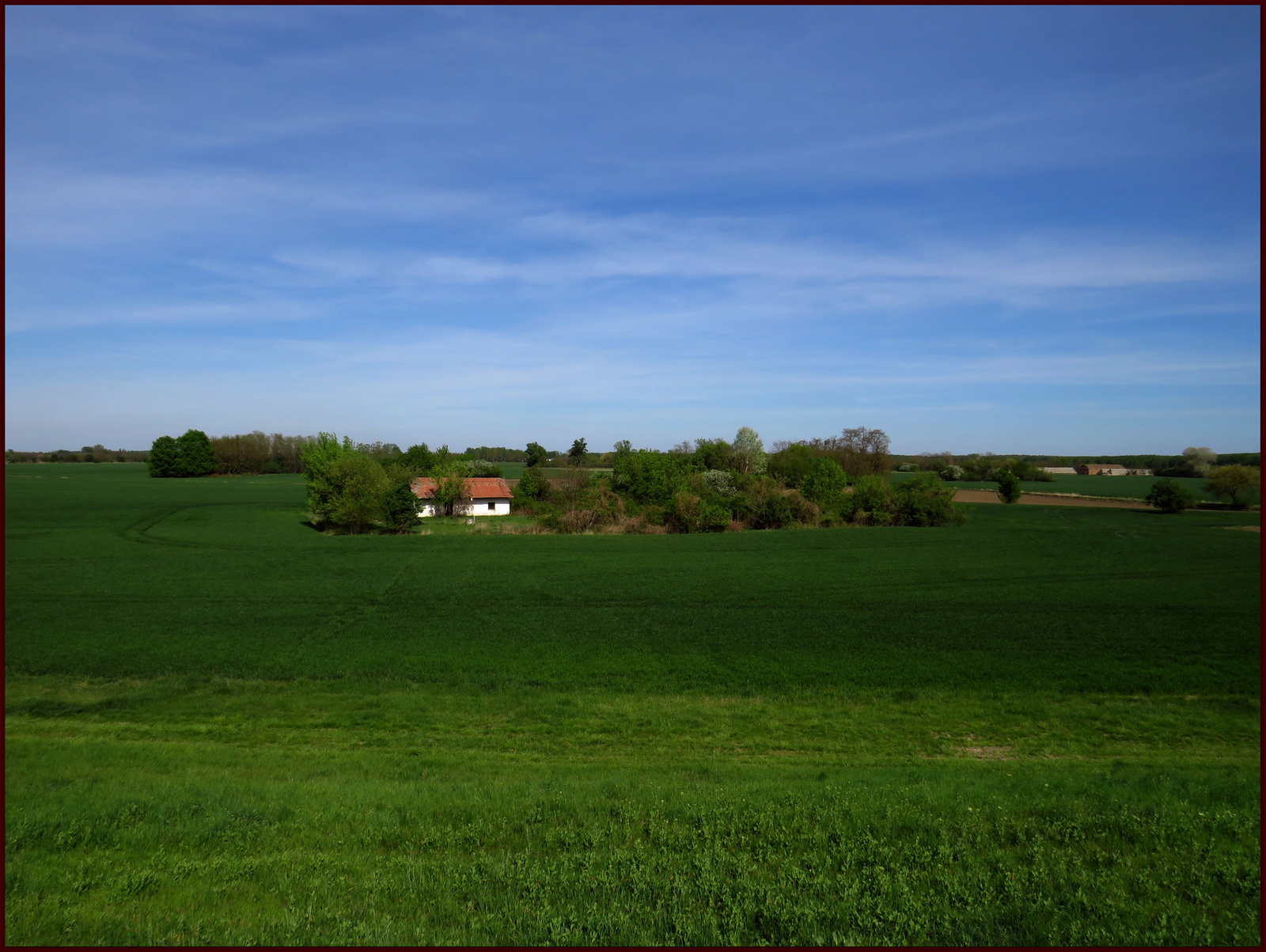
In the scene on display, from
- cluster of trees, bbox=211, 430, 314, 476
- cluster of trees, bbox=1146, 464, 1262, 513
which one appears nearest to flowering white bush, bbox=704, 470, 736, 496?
cluster of trees, bbox=1146, 464, 1262, 513

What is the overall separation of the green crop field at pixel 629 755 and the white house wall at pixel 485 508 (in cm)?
3484

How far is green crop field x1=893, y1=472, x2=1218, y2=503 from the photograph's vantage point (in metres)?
101

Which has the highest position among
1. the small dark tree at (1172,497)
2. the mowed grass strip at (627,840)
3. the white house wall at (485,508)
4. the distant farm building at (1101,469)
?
the distant farm building at (1101,469)

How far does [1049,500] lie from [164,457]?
160m

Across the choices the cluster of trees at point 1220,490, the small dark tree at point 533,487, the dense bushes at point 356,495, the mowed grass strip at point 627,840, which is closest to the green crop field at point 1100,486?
the cluster of trees at point 1220,490

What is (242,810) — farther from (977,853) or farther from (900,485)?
(900,485)

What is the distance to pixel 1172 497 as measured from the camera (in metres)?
82.5

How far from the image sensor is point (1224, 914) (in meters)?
7.68

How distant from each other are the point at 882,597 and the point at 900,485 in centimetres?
4779

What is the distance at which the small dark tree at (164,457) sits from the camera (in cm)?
13262

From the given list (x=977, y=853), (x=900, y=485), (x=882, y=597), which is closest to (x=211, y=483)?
(x=900, y=485)

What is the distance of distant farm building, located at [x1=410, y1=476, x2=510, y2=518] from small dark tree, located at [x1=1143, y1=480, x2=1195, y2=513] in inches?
3200

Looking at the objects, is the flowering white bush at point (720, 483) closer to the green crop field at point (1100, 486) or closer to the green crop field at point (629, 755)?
the green crop field at point (1100, 486)

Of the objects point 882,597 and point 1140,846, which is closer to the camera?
point 1140,846
